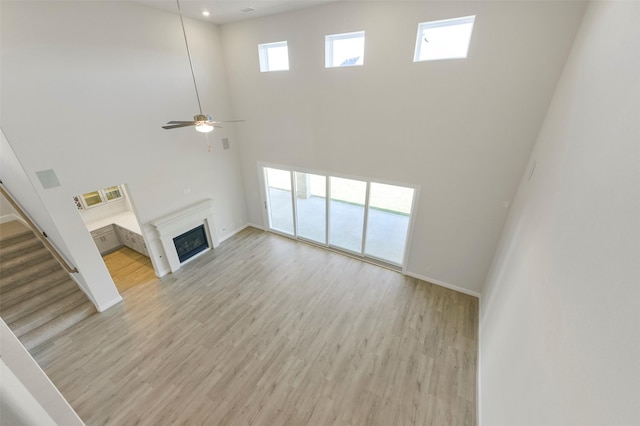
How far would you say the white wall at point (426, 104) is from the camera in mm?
3262

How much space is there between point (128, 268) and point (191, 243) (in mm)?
1543

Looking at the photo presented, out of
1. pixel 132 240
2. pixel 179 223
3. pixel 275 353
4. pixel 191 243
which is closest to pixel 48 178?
pixel 179 223

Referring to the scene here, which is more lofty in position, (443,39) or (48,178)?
(443,39)

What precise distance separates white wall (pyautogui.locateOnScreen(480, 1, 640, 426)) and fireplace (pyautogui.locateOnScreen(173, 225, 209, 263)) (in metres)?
6.11

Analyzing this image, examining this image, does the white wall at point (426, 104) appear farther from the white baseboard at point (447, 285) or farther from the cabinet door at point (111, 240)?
the cabinet door at point (111, 240)

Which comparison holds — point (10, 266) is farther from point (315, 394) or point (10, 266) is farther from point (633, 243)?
point (633, 243)

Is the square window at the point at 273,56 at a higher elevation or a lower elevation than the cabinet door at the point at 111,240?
higher

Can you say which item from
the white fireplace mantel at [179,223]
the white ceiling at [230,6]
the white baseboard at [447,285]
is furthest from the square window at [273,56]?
the white baseboard at [447,285]

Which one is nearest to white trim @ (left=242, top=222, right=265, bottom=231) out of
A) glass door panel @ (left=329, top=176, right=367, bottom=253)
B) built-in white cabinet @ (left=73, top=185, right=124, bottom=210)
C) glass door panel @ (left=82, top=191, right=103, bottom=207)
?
glass door panel @ (left=329, top=176, right=367, bottom=253)

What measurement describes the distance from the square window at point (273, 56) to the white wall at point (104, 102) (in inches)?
44.6

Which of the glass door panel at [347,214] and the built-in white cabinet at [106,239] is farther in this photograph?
the built-in white cabinet at [106,239]

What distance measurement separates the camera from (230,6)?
14.2ft

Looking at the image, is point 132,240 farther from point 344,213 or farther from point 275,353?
point 344,213

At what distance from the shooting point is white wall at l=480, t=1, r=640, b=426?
1.13m
